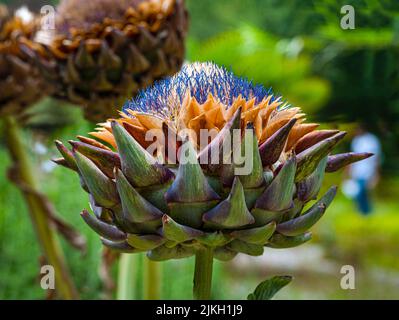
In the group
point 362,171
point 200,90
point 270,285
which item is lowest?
point 270,285

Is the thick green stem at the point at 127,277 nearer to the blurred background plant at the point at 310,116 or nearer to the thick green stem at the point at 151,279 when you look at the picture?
the thick green stem at the point at 151,279

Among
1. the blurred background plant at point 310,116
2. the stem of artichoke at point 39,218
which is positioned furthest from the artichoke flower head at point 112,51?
the stem of artichoke at point 39,218

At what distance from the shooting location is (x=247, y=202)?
1.70 ft

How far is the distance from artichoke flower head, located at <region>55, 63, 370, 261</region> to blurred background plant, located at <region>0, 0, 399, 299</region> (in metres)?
0.21

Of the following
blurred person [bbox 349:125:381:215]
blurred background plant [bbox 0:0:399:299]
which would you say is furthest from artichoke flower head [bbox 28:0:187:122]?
blurred person [bbox 349:125:381:215]

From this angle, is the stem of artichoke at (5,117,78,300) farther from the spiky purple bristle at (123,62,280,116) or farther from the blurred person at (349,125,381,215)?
the blurred person at (349,125,381,215)

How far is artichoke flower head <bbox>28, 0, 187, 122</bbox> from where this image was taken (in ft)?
2.73

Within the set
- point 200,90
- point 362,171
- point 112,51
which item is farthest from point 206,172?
point 362,171

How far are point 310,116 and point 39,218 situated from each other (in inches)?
17.1

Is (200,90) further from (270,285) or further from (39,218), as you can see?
(39,218)

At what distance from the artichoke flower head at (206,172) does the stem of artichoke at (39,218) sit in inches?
18.6

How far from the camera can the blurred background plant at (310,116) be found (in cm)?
136

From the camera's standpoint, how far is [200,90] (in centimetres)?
54
